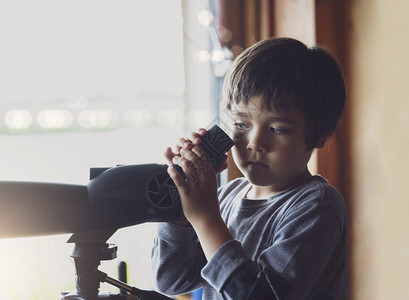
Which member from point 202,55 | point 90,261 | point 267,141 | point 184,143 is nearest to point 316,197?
point 267,141

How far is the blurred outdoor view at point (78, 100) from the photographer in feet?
4.54

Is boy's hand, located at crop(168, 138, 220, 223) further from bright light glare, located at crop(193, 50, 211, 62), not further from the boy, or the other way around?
bright light glare, located at crop(193, 50, 211, 62)

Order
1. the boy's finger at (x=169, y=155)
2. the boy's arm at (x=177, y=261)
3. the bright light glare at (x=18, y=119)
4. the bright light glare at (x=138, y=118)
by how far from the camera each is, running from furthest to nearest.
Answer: the bright light glare at (x=138, y=118)
the bright light glare at (x=18, y=119)
the boy's arm at (x=177, y=261)
the boy's finger at (x=169, y=155)

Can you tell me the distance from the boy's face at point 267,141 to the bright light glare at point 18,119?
763 millimetres

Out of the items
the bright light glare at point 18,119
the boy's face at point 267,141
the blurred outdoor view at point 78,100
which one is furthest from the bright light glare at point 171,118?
the boy's face at point 267,141

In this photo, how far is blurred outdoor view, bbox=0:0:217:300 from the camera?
4.54ft

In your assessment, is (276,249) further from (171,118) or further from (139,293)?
(171,118)

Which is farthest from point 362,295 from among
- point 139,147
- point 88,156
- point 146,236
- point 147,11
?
point 147,11

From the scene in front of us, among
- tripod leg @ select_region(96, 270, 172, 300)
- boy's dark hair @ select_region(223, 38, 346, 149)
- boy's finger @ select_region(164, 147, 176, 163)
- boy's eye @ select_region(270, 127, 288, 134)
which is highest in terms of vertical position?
boy's dark hair @ select_region(223, 38, 346, 149)

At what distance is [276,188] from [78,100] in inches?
30.1

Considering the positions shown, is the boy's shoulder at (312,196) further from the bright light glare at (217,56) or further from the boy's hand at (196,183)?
the bright light glare at (217,56)

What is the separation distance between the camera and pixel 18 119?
4.55 ft

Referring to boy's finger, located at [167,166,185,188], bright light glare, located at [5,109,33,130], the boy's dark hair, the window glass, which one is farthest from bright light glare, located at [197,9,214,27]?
boy's finger, located at [167,166,185,188]

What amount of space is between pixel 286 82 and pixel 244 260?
0.88 feet
